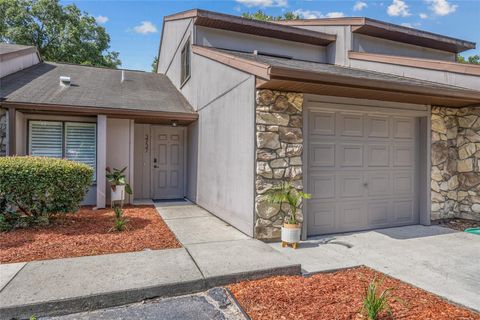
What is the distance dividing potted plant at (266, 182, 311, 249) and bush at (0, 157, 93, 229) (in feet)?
12.1

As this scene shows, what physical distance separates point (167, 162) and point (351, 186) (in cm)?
573

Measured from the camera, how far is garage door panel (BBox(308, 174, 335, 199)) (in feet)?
17.7

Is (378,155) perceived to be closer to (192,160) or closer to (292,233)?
(292,233)

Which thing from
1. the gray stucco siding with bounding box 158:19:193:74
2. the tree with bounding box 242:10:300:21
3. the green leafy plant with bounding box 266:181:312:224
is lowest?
the green leafy plant with bounding box 266:181:312:224

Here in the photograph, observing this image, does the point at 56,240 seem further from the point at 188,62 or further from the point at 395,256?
the point at 188,62

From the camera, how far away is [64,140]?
307 inches

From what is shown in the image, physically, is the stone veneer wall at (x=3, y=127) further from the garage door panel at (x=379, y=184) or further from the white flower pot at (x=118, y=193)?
the garage door panel at (x=379, y=184)

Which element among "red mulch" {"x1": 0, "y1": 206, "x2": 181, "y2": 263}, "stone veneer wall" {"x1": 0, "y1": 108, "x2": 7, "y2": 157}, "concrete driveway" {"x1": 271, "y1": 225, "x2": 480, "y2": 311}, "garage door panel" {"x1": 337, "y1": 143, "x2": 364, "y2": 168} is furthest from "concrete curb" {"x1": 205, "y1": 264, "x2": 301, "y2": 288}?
"stone veneer wall" {"x1": 0, "y1": 108, "x2": 7, "y2": 157}

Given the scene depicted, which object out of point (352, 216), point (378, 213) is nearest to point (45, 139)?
point (352, 216)

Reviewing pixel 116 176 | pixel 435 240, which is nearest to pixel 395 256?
pixel 435 240

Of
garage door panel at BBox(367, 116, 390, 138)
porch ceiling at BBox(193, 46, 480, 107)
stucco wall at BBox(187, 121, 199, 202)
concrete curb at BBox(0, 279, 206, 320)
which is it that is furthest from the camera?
stucco wall at BBox(187, 121, 199, 202)

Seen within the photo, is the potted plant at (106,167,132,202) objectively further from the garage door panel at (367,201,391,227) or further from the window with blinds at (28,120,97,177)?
the garage door panel at (367,201,391,227)

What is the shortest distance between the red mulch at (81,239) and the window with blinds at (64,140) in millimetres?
2283

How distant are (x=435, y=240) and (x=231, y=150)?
4055 millimetres
